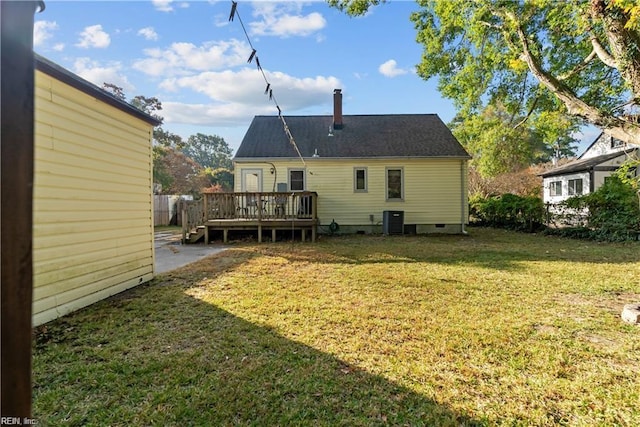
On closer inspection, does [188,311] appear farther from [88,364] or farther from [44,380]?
[44,380]

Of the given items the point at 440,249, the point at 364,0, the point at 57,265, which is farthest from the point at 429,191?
the point at 57,265

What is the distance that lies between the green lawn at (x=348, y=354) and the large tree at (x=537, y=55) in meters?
3.11

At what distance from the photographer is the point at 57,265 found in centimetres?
383

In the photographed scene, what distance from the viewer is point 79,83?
4039mm

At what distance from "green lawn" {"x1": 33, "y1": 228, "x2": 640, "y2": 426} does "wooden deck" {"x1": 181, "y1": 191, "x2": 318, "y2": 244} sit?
512 centimetres

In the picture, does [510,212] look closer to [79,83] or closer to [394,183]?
[394,183]

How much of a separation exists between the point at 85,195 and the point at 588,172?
2322 centimetres

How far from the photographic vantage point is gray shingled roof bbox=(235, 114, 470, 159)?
13359 mm

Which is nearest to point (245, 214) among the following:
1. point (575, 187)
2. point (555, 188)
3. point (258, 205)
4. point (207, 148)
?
point (258, 205)

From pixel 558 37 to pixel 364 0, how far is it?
16.1ft

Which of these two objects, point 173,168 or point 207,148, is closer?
point 173,168

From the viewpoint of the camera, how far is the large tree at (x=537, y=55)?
4.66 metres

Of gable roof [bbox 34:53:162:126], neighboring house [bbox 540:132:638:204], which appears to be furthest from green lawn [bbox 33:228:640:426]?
neighboring house [bbox 540:132:638:204]

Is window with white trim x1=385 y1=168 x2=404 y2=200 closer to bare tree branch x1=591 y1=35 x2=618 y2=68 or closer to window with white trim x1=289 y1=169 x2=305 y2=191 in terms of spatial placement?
window with white trim x1=289 y1=169 x2=305 y2=191
